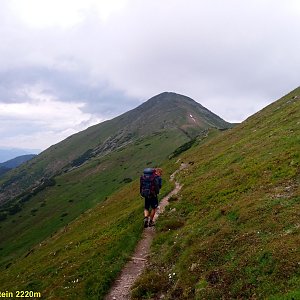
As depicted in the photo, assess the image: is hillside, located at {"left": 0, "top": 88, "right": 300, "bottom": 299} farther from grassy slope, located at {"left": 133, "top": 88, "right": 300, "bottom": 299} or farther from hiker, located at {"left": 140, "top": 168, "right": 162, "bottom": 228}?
hiker, located at {"left": 140, "top": 168, "right": 162, "bottom": 228}

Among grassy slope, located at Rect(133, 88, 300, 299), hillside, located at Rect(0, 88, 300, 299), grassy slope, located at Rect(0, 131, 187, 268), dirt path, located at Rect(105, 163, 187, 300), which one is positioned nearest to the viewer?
grassy slope, located at Rect(133, 88, 300, 299)

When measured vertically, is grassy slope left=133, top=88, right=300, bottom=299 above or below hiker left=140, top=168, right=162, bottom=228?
below

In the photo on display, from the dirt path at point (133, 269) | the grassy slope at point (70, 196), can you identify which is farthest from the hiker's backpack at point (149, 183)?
the grassy slope at point (70, 196)

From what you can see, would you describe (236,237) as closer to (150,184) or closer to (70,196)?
(150,184)

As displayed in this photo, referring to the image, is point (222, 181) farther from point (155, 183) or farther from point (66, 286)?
point (66, 286)

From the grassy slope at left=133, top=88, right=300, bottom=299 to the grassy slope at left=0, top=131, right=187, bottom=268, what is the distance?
249ft

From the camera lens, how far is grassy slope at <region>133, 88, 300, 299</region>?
47.4 ft

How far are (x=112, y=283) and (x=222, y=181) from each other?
14.2 meters

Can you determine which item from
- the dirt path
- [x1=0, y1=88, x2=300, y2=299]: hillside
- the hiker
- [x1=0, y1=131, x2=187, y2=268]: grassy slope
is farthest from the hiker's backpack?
[x1=0, y1=131, x2=187, y2=268]: grassy slope

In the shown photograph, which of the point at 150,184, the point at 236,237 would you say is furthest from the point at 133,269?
the point at 150,184

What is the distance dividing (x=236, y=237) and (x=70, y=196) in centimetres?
13415

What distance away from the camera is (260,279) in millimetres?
14141

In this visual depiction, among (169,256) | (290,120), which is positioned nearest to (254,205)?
(169,256)

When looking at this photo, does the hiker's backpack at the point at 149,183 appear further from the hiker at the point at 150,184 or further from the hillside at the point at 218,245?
the hillside at the point at 218,245
